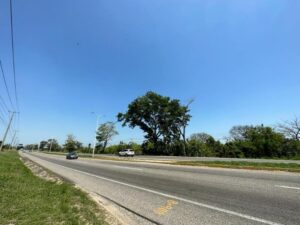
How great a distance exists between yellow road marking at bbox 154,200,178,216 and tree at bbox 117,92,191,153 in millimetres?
52436

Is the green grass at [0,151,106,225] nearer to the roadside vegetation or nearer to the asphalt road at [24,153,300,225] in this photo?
the asphalt road at [24,153,300,225]

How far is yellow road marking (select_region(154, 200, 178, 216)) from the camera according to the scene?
6.19 metres

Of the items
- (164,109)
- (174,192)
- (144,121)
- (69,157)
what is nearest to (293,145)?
(164,109)

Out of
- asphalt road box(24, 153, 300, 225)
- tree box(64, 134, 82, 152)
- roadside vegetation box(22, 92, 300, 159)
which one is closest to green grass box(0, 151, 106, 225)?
asphalt road box(24, 153, 300, 225)

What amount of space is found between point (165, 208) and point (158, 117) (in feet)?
181

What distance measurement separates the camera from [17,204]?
263 inches

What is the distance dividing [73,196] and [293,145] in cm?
4805

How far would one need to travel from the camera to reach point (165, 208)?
655 centimetres

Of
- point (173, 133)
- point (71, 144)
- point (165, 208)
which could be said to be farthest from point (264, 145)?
point (71, 144)

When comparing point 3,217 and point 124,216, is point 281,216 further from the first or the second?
point 3,217

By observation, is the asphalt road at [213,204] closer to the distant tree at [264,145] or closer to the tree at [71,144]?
the distant tree at [264,145]

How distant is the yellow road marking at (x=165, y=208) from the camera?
6191mm

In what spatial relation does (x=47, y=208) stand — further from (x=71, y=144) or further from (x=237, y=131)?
(x=71, y=144)

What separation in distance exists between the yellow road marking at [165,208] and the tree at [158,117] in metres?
52.4
